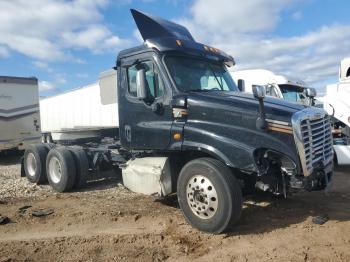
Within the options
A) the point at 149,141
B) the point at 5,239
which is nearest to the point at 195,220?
the point at 149,141

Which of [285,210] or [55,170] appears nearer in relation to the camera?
[285,210]

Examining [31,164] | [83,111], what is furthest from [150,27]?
[83,111]

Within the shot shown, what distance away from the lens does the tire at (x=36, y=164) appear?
10016 millimetres

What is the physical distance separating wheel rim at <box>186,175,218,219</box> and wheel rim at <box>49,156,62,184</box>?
13.9 ft

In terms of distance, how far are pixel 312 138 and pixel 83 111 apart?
1470cm

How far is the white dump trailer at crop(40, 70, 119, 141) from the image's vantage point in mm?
10945

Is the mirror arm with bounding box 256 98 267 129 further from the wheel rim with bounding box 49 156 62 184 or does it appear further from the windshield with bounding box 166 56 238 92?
the wheel rim with bounding box 49 156 62 184

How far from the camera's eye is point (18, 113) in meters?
16.1

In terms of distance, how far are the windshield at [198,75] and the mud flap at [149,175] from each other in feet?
4.19

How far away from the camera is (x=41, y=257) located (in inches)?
210

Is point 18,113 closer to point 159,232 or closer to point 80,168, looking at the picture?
point 80,168

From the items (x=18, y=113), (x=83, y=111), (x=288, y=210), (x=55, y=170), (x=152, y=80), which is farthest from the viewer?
(x=83, y=111)

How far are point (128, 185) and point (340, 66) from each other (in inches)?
306

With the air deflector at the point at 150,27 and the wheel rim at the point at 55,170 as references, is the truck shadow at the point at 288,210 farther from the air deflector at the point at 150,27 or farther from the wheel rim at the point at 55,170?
the wheel rim at the point at 55,170
